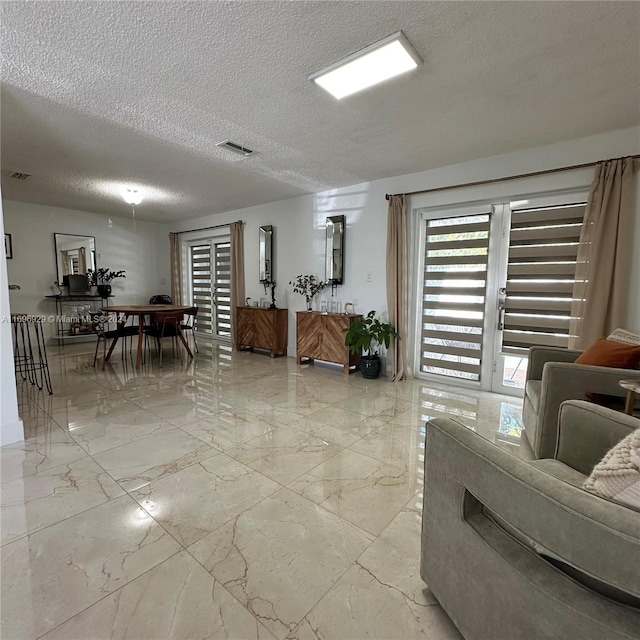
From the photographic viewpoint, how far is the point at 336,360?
4680 millimetres

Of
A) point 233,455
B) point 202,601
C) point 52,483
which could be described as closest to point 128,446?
point 52,483

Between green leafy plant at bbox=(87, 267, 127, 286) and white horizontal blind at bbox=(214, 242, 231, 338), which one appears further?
white horizontal blind at bbox=(214, 242, 231, 338)

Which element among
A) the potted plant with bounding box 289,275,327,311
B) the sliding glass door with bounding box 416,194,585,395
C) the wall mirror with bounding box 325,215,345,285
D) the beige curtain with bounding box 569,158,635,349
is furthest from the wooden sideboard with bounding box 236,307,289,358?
the beige curtain with bounding box 569,158,635,349

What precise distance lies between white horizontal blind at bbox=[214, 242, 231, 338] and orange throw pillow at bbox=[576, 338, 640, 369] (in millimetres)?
5988

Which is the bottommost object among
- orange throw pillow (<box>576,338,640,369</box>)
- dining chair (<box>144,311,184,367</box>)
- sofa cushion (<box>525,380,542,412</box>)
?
sofa cushion (<box>525,380,542,412</box>)

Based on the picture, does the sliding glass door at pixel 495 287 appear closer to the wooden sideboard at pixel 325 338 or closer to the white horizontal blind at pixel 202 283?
the wooden sideboard at pixel 325 338

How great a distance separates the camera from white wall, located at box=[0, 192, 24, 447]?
96.0 inches

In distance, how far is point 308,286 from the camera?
5.31m

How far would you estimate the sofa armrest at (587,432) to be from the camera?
51.1 inches

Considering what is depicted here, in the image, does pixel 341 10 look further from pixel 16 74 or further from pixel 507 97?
pixel 16 74

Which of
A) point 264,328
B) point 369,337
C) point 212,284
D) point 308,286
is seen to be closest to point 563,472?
point 369,337

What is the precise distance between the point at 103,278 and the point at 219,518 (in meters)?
6.78

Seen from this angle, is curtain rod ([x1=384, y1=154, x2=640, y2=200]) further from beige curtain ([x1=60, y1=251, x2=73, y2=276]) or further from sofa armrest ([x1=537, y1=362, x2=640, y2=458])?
beige curtain ([x1=60, y1=251, x2=73, y2=276])

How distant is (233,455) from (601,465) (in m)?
2.08
